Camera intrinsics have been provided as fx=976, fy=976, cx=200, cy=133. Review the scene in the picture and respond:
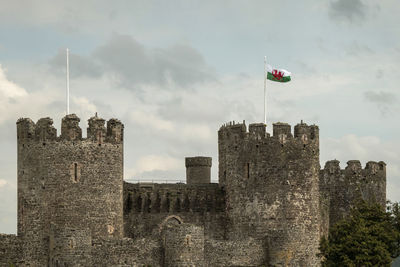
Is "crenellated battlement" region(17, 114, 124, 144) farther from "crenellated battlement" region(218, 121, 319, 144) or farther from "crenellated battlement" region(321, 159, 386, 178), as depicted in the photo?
"crenellated battlement" region(321, 159, 386, 178)

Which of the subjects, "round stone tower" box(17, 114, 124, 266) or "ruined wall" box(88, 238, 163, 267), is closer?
"ruined wall" box(88, 238, 163, 267)

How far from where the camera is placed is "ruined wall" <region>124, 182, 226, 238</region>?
6244cm

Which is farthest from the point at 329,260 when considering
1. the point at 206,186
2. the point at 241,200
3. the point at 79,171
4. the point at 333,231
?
the point at 79,171

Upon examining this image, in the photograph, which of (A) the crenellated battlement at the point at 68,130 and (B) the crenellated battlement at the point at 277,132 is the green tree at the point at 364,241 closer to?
(B) the crenellated battlement at the point at 277,132

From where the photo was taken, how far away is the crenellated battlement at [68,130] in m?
56.7

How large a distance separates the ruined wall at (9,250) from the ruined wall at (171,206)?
8173 mm

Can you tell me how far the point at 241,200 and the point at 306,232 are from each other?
446 cm

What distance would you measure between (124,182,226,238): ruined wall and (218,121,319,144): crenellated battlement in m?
4.98

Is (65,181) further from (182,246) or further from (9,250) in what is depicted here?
(182,246)

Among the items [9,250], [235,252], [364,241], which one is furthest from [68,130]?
[364,241]

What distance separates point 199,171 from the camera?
227 feet

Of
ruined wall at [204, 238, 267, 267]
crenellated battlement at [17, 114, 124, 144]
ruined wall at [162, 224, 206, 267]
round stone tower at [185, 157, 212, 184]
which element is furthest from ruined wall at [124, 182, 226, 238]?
ruined wall at [162, 224, 206, 267]

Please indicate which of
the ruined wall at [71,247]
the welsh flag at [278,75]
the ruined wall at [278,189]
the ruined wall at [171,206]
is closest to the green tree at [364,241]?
the ruined wall at [278,189]

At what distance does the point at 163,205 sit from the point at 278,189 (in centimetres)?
824
